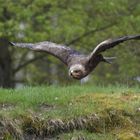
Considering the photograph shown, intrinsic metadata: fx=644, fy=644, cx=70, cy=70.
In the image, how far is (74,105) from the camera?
357 inches

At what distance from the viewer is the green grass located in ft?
28.0

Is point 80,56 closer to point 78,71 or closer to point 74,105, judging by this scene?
point 78,71

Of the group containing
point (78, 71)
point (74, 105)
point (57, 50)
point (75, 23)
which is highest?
point (75, 23)

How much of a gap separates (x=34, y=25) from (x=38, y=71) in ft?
15.1

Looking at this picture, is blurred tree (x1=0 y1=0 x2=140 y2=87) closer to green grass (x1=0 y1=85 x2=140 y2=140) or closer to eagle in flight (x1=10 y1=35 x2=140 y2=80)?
green grass (x1=0 y1=85 x2=140 y2=140)

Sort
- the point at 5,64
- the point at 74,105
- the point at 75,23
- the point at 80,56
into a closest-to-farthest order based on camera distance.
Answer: the point at 74,105 < the point at 80,56 < the point at 75,23 < the point at 5,64

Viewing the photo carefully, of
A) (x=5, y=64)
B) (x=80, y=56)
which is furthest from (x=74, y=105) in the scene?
(x=5, y=64)

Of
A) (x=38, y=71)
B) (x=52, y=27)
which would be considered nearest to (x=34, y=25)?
(x=52, y=27)

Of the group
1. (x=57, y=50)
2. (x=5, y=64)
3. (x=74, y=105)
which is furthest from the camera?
(x=5, y=64)

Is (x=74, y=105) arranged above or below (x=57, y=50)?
below

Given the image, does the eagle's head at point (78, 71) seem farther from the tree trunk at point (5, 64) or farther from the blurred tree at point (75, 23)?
the tree trunk at point (5, 64)

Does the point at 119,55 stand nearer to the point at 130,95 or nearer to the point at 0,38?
the point at 0,38

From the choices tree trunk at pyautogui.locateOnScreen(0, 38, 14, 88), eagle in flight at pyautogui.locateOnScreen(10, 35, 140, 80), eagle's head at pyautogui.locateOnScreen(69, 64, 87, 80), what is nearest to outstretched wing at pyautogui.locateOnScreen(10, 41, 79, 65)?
eagle in flight at pyautogui.locateOnScreen(10, 35, 140, 80)

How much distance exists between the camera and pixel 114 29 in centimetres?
2020
